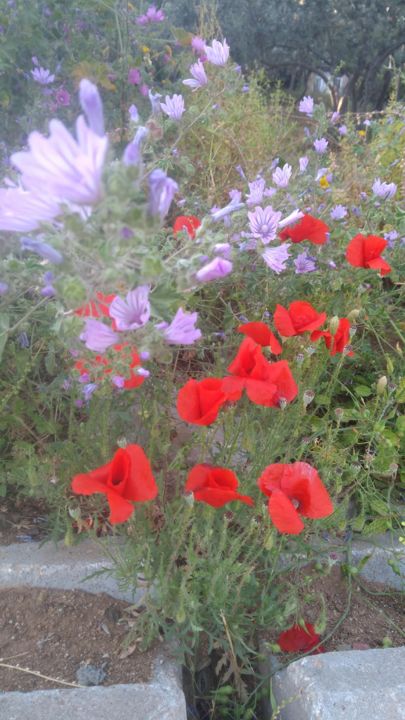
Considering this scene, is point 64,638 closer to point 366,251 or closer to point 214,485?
point 214,485

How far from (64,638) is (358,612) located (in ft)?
2.64

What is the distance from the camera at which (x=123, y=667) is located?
150 centimetres

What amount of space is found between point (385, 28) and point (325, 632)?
343 inches

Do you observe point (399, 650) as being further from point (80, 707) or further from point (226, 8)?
point (226, 8)

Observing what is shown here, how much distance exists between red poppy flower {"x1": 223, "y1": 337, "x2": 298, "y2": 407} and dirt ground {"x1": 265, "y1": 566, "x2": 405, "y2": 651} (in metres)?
0.69

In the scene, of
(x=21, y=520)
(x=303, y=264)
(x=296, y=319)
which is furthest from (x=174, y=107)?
(x=21, y=520)

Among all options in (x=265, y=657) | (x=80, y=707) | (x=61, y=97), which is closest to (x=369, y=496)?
(x=265, y=657)

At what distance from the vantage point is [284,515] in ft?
3.96

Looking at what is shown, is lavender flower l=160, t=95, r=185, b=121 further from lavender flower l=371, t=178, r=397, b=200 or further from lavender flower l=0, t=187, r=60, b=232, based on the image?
lavender flower l=0, t=187, r=60, b=232

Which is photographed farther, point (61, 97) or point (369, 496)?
point (61, 97)

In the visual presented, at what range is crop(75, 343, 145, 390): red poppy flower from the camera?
1119mm

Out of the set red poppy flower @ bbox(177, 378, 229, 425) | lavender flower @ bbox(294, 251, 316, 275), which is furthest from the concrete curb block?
lavender flower @ bbox(294, 251, 316, 275)

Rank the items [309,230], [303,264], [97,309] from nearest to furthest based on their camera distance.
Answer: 1. [97,309]
2. [309,230]
3. [303,264]

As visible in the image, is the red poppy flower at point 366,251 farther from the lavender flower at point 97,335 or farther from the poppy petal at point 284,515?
the lavender flower at point 97,335
